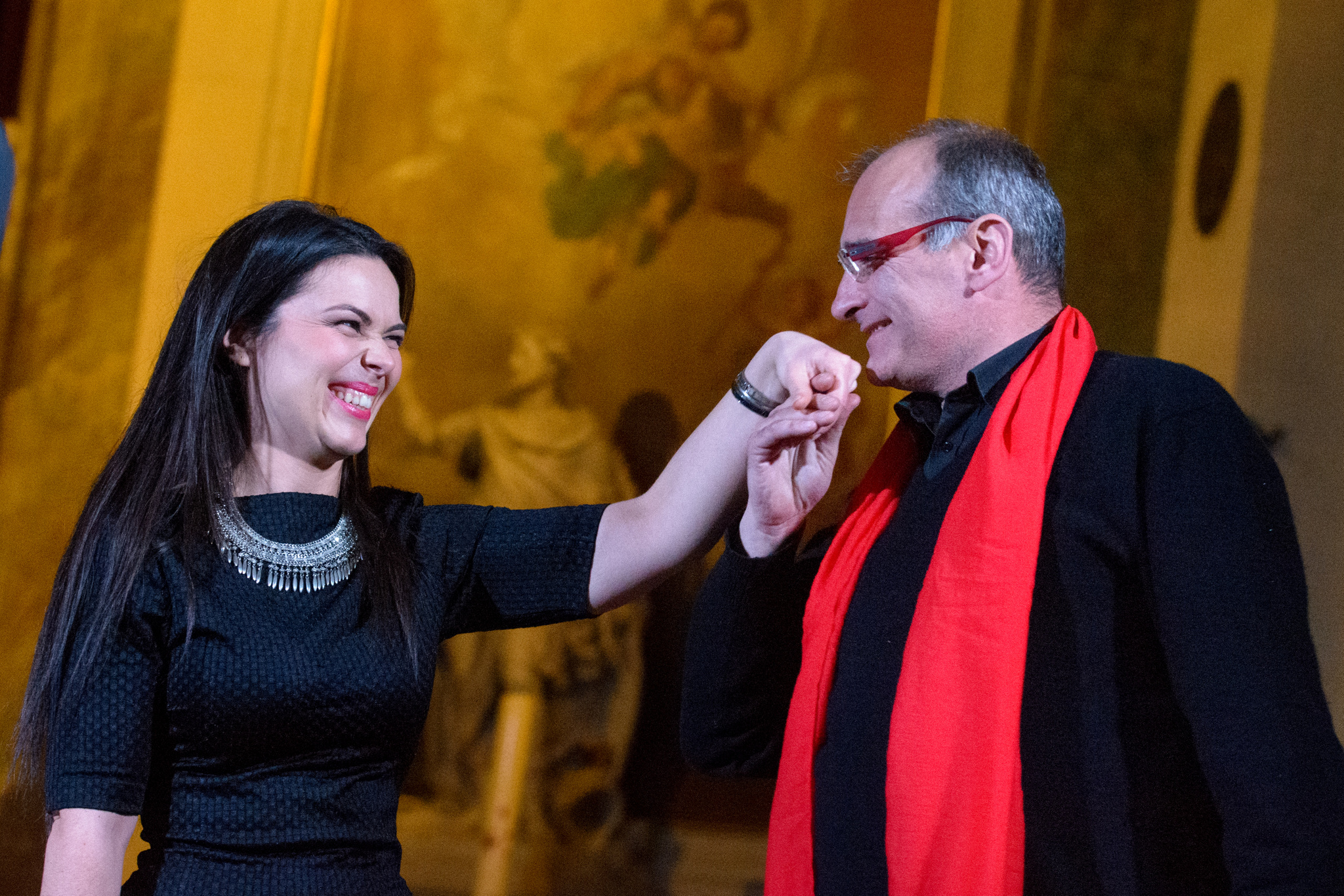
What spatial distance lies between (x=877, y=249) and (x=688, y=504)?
465 mm

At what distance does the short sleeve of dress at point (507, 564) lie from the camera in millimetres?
1902

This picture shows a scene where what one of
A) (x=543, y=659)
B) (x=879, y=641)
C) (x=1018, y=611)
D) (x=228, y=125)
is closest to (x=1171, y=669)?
(x=1018, y=611)

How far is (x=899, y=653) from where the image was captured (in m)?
1.59

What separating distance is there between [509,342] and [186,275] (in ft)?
4.23

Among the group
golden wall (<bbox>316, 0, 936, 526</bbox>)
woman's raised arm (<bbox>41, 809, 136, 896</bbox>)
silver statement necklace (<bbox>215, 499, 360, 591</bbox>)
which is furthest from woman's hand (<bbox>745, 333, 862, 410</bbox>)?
golden wall (<bbox>316, 0, 936, 526</bbox>)

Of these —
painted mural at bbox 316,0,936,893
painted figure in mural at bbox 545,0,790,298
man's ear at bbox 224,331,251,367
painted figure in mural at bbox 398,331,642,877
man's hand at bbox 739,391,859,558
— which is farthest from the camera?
painted figure in mural at bbox 545,0,790,298

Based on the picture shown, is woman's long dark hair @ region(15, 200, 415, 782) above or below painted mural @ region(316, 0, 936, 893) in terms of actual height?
below

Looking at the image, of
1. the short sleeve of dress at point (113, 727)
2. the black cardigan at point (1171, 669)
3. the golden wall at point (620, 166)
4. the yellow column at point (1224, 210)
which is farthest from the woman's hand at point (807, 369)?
the golden wall at point (620, 166)

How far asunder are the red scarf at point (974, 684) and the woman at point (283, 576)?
0.25 m

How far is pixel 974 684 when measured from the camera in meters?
1.46

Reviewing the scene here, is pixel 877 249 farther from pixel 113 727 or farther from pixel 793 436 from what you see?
pixel 113 727

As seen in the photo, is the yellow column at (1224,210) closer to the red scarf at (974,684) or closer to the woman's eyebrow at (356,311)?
the red scarf at (974,684)

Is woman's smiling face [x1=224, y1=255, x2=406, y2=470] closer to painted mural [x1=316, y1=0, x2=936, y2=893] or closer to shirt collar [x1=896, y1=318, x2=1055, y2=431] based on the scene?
shirt collar [x1=896, y1=318, x2=1055, y2=431]

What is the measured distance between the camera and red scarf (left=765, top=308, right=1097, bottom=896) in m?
1.40
